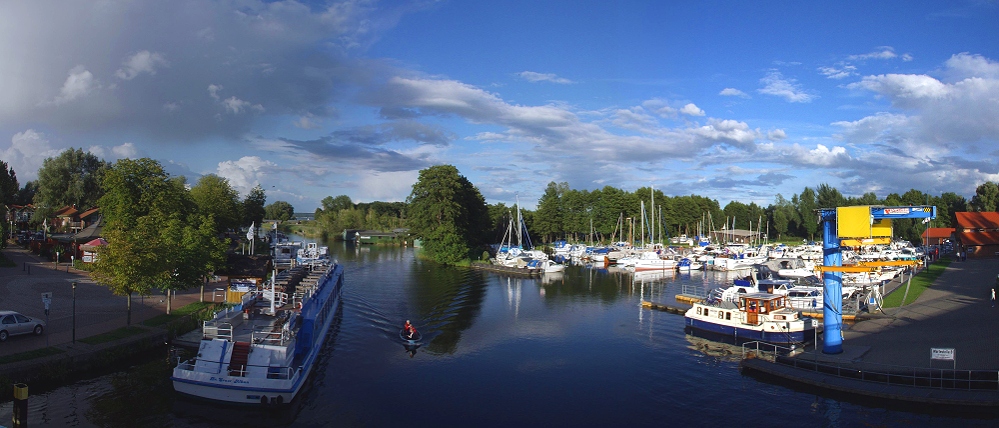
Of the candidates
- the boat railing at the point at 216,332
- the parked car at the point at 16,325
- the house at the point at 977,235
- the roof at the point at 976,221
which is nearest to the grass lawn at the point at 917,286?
the house at the point at 977,235

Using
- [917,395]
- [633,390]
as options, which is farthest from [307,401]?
[917,395]

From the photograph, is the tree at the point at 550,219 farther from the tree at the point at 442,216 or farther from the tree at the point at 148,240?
the tree at the point at 148,240

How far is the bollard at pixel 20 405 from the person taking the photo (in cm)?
1800

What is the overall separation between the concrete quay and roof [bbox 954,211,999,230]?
160ft

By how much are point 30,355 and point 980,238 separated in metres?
93.9

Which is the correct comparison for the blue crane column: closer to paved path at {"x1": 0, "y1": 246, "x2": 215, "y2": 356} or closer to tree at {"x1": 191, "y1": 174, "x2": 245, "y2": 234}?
paved path at {"x1": 0, "y1": 246, "x2": 215, "y2": 356}

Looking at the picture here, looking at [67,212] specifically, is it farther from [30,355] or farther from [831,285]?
[831,285]

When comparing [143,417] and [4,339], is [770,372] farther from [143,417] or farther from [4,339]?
[4,339]

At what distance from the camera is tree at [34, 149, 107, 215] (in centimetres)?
8962

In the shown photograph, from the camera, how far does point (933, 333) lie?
94.6 ft

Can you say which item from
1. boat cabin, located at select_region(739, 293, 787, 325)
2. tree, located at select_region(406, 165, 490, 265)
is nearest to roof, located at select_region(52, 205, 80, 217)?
tree, located at select_region(406, 165, 490, 265)

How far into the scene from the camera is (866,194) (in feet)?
448

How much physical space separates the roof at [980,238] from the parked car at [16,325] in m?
93.0

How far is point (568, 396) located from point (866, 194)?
143710mm
